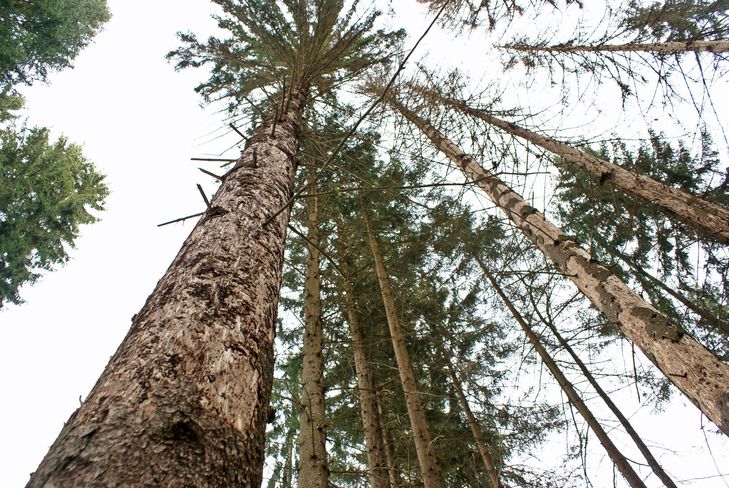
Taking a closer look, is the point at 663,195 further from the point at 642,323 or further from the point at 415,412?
the point at 415,412

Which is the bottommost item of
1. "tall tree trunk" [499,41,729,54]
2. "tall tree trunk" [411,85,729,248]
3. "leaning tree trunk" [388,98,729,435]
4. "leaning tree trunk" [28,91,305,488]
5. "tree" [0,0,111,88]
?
"leaning tree trunk" [28,91,305,488]

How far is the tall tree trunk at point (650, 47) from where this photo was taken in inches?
211

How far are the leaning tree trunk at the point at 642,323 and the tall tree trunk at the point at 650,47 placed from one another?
3550 millimetres

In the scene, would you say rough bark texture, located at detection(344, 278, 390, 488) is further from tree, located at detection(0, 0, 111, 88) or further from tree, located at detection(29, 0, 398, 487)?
tree, located at detection(0, 0, 111, 88)

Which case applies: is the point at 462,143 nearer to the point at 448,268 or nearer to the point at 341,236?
the point at 448,268

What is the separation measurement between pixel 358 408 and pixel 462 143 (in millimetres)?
5785

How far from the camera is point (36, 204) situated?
441 inches

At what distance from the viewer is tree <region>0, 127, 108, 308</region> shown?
35.2 ft

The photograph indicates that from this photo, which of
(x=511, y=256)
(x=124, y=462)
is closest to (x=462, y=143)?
(x=511, y=256)

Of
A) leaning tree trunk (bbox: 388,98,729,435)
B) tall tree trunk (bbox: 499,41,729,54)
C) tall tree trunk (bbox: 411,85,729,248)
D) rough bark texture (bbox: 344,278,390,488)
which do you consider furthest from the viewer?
tall tree trunk (bbox: 499,41,729,54)

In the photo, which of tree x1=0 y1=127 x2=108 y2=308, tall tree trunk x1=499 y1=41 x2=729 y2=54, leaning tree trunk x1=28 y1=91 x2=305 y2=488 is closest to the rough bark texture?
leaning tree trunk x1=28 y1=91 x2=305 y2=488

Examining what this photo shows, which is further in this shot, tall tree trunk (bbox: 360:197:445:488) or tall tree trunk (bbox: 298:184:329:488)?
tall tree trunk (bbox: 360:197:445:488)

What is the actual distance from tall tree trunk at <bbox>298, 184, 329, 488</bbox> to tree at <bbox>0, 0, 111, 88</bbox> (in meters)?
13.0

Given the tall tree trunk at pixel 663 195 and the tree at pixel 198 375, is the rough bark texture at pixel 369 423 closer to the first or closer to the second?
the tree at pixel 198 375
